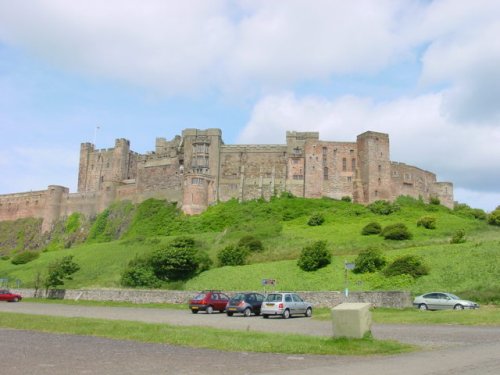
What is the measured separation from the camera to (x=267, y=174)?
81.1 meters

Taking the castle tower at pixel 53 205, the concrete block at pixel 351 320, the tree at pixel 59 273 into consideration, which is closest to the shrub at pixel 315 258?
the tree at pixel 59 273

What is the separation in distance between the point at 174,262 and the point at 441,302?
80.6ft

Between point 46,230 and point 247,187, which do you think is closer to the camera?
point 247,187

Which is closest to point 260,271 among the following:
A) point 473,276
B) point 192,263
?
point 192,263

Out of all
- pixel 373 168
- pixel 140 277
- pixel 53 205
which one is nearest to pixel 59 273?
pixel 140 277

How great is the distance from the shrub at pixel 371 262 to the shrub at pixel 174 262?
15792 millimetres

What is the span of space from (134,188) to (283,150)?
24533mm

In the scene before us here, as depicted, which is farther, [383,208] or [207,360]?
[383,208]

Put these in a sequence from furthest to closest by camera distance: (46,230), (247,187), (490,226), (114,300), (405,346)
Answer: (46,230) < (247,187) < (490,226) < (114,300) < (405,346)

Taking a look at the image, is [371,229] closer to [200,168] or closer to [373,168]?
[373,168]

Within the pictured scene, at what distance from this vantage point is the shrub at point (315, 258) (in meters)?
41.8

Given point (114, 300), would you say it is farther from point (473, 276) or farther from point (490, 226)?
point (490, 226)

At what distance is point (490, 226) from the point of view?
211 ft

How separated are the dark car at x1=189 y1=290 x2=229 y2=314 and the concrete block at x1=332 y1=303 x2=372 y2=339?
57.0 ft
